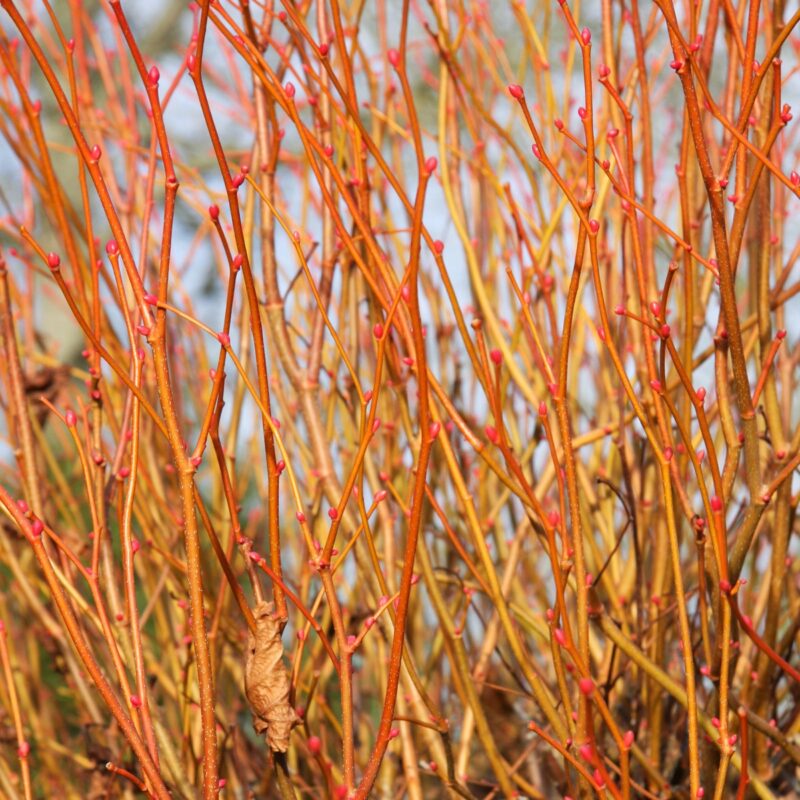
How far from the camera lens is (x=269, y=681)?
3.00 feet

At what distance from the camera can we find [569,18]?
3.32 feet

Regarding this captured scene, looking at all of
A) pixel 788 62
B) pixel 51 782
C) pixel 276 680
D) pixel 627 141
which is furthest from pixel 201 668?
pixel 788 62

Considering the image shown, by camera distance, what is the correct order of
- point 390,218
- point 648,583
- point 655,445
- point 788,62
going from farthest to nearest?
point 788,62 → point 390,218 → point 648,583 → point 655,445

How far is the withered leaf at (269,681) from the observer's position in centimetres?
91

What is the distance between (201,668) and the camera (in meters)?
0.85

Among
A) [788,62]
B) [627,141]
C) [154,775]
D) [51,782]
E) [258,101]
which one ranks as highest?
[788,62]

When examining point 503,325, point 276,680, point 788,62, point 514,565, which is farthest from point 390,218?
point 788,62

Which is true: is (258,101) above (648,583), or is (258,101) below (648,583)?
above

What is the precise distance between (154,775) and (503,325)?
1.19m

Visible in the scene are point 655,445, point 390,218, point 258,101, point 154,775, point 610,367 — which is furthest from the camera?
point 390,218

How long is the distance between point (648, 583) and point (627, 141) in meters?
0.77

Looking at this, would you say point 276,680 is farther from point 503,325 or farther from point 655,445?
point 503,325

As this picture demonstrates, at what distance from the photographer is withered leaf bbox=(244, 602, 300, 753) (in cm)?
91

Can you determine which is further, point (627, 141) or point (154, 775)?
point (627, 141)
